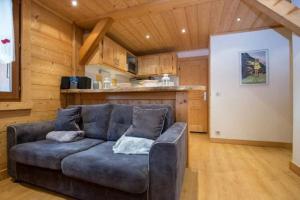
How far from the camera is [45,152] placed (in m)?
1.57

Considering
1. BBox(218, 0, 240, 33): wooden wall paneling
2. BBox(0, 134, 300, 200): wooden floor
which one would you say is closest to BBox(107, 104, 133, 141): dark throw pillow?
BBox(0, 134, 300, 200): wooden floor

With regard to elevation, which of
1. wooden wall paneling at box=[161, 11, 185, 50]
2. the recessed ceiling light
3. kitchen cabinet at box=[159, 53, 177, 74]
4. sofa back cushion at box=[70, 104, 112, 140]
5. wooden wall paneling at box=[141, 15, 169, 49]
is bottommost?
sofa back cushion at box=[70, 104, 112, 140]

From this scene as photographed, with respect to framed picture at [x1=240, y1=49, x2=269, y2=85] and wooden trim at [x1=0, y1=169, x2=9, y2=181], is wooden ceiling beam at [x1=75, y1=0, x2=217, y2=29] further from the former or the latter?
wooden trim at [x1=0, y1=169, x2=9, y2=181]

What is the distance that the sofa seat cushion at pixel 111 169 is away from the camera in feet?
3.80

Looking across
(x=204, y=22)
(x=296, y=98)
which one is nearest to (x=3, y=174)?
(x=296, y=98)

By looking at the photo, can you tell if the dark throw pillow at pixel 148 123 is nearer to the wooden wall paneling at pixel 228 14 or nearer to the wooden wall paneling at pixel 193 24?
the wooden wall paneling at pixel 193 24

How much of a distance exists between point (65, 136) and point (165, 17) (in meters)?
2.55

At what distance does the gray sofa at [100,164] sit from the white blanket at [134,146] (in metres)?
0.08

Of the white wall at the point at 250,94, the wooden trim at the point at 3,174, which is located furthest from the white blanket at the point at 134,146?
the white wall at the point at 250,94

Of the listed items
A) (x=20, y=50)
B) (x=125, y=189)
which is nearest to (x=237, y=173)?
(x=125, y=189)

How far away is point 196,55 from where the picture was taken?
16.0 ft

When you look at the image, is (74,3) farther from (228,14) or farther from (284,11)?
(284,11)

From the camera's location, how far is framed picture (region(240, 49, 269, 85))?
10.9 ft

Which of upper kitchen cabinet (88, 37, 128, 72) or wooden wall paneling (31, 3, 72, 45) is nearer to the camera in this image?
wooden wall paneling (31, 3, 72, 45)
